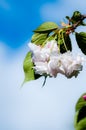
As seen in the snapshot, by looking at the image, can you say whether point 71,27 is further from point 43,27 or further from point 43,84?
point 43,84

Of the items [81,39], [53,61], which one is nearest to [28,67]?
[53,61]

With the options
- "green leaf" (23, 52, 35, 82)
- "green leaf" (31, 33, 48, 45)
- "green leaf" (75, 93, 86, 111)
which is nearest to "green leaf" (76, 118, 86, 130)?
"green leaf" (75, 93, 86, 111)

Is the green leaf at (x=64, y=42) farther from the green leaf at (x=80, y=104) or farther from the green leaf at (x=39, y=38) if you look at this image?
the green leaf at (x=80, y=104)

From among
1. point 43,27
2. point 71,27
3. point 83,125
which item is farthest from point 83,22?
point 83,125

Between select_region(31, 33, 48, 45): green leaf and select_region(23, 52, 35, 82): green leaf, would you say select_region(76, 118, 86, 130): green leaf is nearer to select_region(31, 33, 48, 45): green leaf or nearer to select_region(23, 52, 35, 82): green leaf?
select_region(23, 52, 35, 82): green leaf

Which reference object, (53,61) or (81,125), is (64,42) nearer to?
(53,61)

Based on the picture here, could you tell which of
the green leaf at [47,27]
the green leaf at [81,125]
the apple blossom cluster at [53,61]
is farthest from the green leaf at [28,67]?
the green leaf at [81,125]
